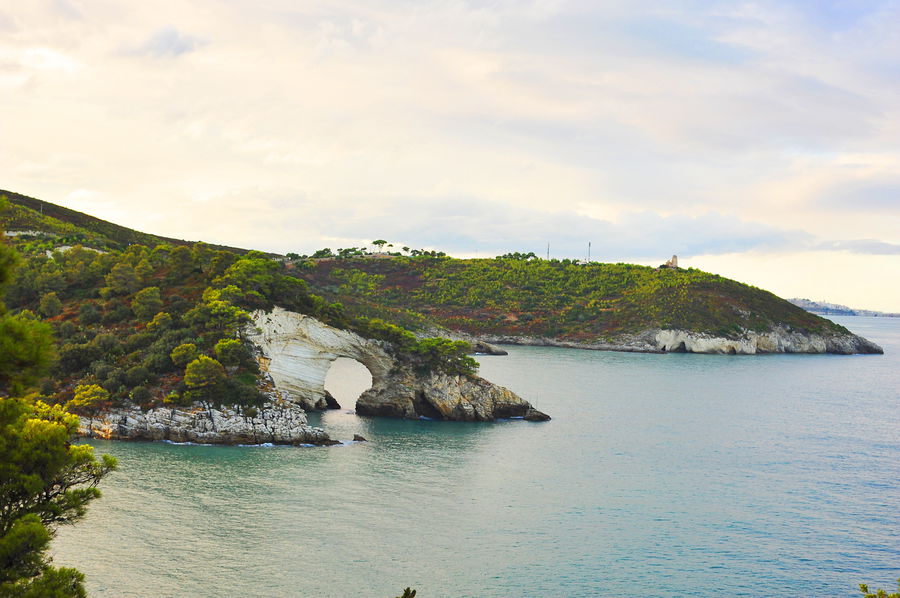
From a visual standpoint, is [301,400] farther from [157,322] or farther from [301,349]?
[157,322]

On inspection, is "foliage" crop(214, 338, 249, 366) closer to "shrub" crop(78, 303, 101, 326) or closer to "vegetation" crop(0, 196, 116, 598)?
"shrub" crop(78, 303, 101, 326)

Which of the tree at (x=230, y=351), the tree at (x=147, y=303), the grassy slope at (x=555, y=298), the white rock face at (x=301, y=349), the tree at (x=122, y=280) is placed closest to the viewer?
the tree at (x=230, y=351)

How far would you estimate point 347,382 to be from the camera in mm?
86438

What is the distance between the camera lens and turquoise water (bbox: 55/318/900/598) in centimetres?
3012

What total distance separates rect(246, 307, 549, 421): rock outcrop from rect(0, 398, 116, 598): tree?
35700 mm

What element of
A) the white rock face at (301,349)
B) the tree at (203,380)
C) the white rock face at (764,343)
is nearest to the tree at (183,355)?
the tree at (203,380)

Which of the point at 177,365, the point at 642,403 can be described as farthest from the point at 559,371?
the point at 177,365

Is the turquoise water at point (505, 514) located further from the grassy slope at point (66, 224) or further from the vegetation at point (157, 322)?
the grassy slope at point (66, 224)

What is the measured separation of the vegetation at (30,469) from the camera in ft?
46.5

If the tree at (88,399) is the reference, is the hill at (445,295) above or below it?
above

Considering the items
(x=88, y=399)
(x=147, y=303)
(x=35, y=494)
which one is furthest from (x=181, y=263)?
(x=35, y=494)

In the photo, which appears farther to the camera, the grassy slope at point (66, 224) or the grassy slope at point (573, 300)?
the grassy slope at point (573, 300)

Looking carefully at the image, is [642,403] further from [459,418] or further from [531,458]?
[531,458]

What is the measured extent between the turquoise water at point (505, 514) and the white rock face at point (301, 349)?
412 centimetres
